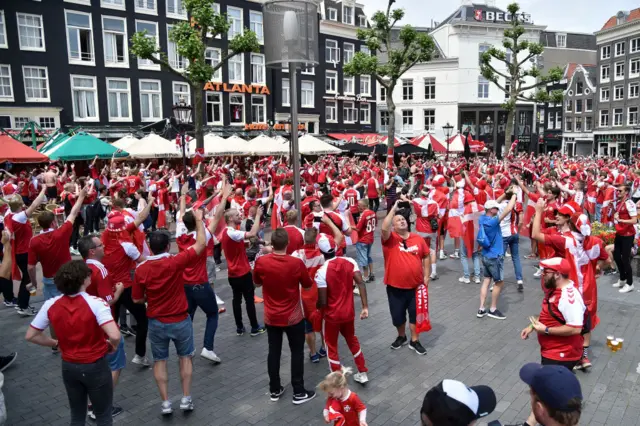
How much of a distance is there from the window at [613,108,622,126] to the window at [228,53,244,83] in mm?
43270

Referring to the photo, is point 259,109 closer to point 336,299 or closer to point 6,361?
point 6,361

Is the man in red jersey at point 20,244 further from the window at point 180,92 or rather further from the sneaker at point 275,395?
the window at point 180,92

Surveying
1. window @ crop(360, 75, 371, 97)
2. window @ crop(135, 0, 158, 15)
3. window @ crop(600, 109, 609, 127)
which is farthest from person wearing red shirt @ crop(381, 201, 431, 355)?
window @ crop(600, 109, 609, 127)

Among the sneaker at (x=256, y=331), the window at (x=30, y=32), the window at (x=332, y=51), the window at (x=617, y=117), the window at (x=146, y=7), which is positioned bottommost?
the sneaker at (x=256, y=331)

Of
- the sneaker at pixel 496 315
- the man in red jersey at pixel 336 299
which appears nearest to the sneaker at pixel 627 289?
the sneaker at pixel 496 315

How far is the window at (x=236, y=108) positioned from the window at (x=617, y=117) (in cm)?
4329

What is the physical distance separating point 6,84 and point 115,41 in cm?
676

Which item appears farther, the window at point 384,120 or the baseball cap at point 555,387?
the window at point 384,120

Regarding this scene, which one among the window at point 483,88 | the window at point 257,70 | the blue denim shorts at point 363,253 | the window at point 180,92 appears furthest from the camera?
the window at point 483,88

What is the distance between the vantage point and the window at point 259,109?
119 feet

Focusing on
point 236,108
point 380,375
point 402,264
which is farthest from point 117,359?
point 236,108

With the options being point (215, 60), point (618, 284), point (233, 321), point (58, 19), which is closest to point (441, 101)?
point (215, 60)

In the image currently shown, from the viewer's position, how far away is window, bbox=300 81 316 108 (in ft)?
127

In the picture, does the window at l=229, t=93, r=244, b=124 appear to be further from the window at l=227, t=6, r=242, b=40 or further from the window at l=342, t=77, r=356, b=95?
the window at l=342, t=77, r=356, b=95
